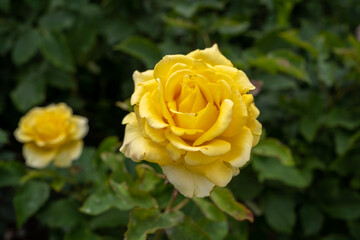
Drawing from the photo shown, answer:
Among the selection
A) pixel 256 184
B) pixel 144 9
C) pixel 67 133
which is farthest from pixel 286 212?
pixel 144 9

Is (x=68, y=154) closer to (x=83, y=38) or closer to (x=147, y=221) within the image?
(x=147, y=221)

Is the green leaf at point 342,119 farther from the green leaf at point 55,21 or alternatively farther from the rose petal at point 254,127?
the green leaf at point 55,21

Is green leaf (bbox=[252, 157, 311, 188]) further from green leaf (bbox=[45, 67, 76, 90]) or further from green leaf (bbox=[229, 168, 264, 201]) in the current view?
green leaf (bbox=[45, 67, 76, 90])

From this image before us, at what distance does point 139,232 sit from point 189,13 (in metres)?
0.85

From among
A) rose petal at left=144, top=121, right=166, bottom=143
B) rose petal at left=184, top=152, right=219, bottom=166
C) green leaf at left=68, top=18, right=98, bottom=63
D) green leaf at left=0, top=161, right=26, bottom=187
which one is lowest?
green leaf at left=0, top=161, right=26, bottom=187

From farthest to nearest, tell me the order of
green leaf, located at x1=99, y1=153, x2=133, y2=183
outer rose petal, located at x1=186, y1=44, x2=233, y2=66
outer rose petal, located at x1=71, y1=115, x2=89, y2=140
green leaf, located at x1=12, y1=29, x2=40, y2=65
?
green leaf, located at x1=12, y1=29, x2=40, y2=65 → outer rose petal, located at x1=71, y1=115, x2=89, y2=140 → green leaf, located at x1=99, y1=153, x2=133, y2=183 → outer rose petal, located at x1=186, y1=44, x2=233, y2=66

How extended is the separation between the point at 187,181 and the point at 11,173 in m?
0.85

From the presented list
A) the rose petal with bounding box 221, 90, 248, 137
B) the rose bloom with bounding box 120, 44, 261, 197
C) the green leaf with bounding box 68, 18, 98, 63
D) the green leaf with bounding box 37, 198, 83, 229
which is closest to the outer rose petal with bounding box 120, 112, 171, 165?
the rose bloom with bounding box 120, 44, 261, 197

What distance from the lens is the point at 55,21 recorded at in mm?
1553

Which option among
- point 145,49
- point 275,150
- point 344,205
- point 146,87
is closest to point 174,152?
point 146,87

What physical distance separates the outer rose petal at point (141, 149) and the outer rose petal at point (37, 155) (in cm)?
67

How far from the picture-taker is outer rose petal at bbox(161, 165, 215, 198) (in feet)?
1.96

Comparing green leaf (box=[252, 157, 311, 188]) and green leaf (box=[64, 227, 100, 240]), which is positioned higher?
green leaf (box=[252, 157, 311, 188])

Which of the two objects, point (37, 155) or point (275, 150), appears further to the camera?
point (37, 155)
